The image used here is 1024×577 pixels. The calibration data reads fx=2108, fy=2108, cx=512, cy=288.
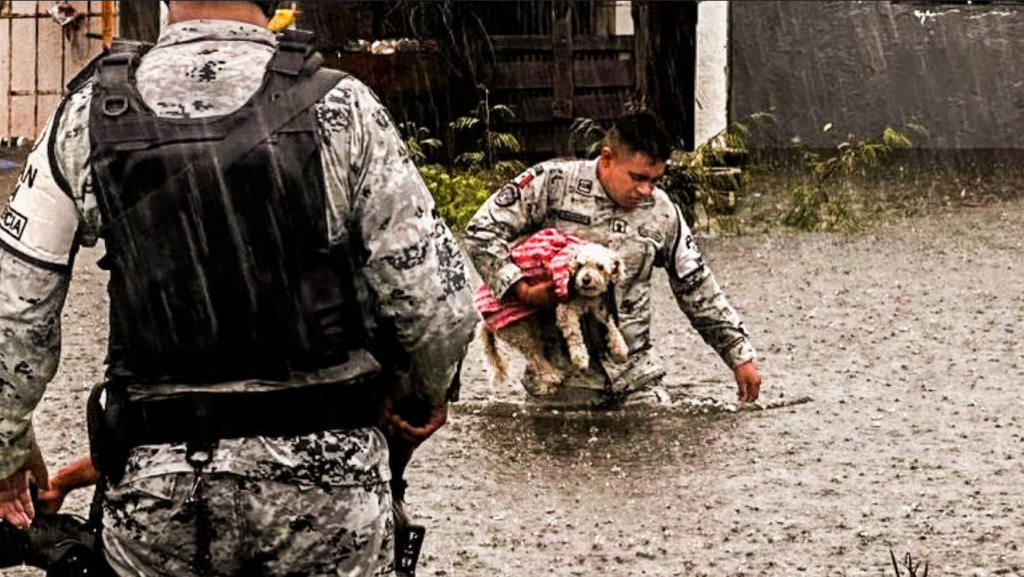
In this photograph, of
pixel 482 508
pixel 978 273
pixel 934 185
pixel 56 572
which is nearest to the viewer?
pixel 56 572

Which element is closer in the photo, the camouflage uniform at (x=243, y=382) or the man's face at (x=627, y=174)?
the camouflage uniform at (x=243, y=382)

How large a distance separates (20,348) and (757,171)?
12147 mm

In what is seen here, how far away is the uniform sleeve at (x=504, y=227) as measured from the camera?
741 cm

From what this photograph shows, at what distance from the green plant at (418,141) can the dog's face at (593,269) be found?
A: 5.52 meters

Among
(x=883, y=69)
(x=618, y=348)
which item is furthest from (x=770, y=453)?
(x=883, y=69)

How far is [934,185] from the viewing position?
14.9m

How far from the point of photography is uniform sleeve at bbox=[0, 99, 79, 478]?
3268 millimetres

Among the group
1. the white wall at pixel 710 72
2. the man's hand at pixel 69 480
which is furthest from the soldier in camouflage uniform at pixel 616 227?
the white wall at pixel 710 72

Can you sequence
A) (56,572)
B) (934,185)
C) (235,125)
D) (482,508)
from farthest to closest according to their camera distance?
(934,185)
(482,508)
(56,572)
(235,125)

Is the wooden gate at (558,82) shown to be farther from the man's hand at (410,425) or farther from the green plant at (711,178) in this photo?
the man's hand at (410,425)

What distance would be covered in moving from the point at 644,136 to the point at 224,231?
4.07 metres

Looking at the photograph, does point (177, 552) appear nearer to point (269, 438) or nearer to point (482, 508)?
point (269, 438)

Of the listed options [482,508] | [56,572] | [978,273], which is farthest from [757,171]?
[56,572]

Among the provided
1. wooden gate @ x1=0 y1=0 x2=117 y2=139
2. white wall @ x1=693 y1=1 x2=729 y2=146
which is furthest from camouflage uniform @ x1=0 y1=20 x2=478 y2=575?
wooden gate @ x1=0 y1=0 x2=117 y2=139
